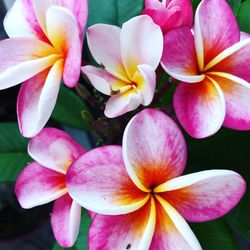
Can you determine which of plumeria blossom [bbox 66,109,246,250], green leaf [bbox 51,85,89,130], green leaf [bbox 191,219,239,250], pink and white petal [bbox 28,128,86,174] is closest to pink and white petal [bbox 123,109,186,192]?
plumeria blossom [bbox 66,109,246,250]

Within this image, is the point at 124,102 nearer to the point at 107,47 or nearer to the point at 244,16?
the point at 107,47

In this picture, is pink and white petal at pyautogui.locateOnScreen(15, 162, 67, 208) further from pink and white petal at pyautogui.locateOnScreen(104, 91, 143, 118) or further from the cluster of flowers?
pink and white petal at pyautogui.locateOnScreen(104, 91, 143, 118)

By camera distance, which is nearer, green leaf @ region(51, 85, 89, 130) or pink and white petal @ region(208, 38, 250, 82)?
pink and white petal @ region(208, 38, 250, 82)

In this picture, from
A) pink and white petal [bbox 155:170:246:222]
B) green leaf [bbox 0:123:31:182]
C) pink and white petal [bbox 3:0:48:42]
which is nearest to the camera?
pink and white petal [bbox 155:170:246:222]

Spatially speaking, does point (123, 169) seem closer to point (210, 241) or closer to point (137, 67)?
point (137, 67)

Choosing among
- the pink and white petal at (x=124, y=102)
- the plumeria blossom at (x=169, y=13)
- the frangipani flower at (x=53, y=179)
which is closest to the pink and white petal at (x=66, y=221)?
the frangipani flower at (x=53, y=179)


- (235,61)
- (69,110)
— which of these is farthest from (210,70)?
(69,110)

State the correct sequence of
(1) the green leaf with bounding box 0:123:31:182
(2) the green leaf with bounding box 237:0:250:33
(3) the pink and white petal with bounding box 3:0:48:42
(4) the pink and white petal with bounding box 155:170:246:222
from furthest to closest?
(1) the green leaf with bounding box 0:123:31:182
(2) the green leaf with bounding box 237:0:250:33
(3) the pink and white petal with bounding box 3:0:48:42
(4) the pink and white petal with bounding box 155:170:246:222

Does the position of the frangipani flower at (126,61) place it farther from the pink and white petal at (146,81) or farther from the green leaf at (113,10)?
the green leaf at (113,10)
